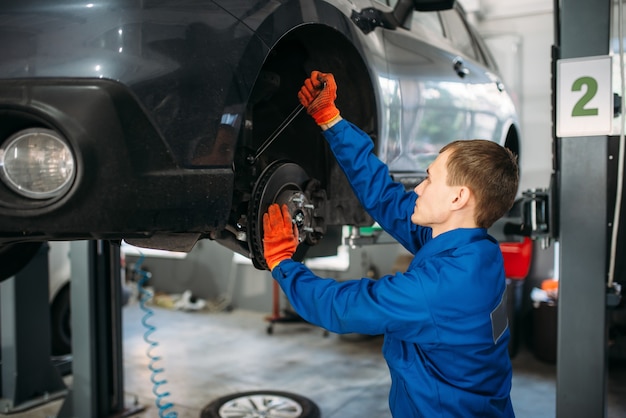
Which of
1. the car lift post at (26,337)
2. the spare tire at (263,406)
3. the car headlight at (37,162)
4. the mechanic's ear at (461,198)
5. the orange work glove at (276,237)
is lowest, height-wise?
the spare tire at (263,406)

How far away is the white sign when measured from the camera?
1912mm

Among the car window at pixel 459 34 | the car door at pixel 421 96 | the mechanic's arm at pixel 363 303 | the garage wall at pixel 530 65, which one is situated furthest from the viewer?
the garage wall at pixel 530 65

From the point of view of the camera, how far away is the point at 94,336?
374 centimetres

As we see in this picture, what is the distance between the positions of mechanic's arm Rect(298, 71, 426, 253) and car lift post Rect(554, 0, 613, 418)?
63 centimetres

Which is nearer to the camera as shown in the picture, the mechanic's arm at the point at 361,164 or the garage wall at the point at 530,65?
the mechanic's arm at the point at 361,164

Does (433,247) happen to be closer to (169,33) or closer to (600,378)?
(169,33)

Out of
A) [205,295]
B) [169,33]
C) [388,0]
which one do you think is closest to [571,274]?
[388,0]

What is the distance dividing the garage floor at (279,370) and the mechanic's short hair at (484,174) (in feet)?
9.09

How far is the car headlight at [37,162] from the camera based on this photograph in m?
1.15

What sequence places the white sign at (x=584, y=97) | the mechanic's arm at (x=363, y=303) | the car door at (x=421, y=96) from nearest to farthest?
the mechanic's arm at (x=363, y=303)
the white sign at (x=584, y=97)
the car door at (x=421, y=96)

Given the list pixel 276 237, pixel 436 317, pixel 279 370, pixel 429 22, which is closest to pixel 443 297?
pixel 436 317

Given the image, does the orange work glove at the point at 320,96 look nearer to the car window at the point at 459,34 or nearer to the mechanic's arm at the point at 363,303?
the mechanic's arm at the point at 363,303

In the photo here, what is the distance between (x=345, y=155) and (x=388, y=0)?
0.95m

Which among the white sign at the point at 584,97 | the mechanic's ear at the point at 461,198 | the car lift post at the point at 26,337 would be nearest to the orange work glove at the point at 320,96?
the mechanic's ear at the point at 461,198
